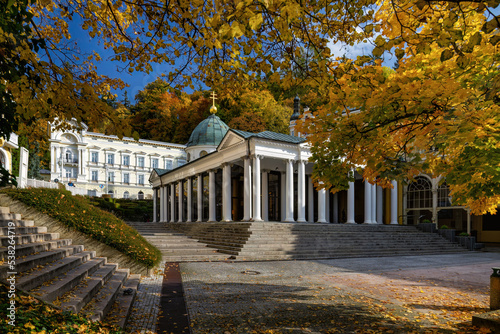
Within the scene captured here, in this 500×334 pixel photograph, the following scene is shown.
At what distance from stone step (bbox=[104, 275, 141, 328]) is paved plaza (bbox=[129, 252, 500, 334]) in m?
0.26

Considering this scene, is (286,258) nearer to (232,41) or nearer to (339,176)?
(339,176)

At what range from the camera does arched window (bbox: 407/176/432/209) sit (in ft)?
100

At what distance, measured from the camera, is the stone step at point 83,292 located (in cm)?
554

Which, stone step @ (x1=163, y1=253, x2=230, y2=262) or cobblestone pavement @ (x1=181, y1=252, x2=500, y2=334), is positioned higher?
cobblestone pavement @ (x1=181, y1=252, x2=500, y2=334)

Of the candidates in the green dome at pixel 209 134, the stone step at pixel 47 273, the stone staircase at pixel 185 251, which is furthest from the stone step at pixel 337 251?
the green dome at pixel 209 134

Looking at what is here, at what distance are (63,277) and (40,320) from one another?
111 inches

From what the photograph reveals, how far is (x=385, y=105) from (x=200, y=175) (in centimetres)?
2562

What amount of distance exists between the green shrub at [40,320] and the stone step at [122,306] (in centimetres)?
67

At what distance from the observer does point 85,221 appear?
1151 centimetres

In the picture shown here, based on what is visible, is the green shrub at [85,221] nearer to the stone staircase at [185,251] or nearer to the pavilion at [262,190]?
the stone staircase at [185,251]

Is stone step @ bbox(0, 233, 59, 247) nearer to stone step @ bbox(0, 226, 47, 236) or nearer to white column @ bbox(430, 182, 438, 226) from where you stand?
stone step @ bbox(0, 226, 47, 236)

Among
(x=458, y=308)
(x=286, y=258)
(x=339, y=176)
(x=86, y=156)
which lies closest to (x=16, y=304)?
(x=339, y=176)

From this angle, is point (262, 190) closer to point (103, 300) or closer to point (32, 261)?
point (103, 300)

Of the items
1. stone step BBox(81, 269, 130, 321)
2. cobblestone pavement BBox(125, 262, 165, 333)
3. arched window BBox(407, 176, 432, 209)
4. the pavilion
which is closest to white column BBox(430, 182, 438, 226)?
arched window BBox(407, 176, 432, 209)
